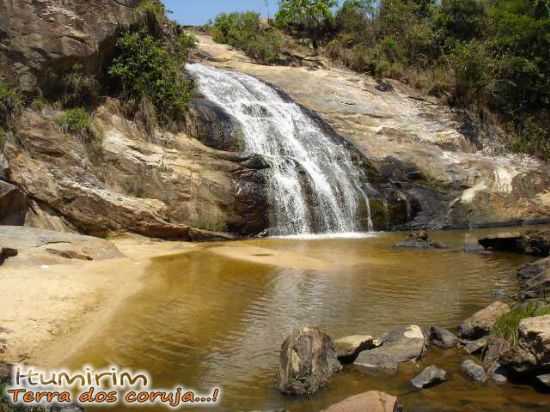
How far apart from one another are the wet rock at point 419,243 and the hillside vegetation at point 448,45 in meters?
12.5

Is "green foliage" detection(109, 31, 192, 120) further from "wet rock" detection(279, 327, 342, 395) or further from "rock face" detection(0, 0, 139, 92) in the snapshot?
"wet rock" detection(279, 327, 342, 395)

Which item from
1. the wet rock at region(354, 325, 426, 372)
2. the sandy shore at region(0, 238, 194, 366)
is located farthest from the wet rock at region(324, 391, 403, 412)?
the sandy shore at region(0, 238, 194, 366)

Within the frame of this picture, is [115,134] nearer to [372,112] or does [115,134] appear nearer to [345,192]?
[345,192]

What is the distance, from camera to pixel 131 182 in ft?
60.2

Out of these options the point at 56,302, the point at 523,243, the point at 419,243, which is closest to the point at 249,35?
the point at 419,243

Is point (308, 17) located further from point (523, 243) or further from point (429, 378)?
point (429, 378)

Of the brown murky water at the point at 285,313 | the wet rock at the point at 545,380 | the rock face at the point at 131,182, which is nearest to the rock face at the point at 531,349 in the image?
the wet rock at the point at 545,380

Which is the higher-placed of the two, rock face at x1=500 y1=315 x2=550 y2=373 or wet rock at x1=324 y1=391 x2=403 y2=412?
rock face at x1=500 y1=315 x2=550 y2=373

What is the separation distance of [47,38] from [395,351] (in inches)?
613

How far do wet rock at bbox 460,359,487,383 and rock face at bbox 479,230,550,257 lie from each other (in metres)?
8.54

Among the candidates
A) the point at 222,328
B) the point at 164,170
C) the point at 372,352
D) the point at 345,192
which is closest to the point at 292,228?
the point at 345,192

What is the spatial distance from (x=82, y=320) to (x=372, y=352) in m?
4.22

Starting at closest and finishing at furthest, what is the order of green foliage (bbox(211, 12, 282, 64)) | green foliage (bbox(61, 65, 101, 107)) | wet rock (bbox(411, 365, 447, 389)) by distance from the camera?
wet rock (bbox(411, 365, 447, 389))
green foliage (bbox(61, 65, 101, 107))
green foliage (bbox(211, 12, 282, 64))

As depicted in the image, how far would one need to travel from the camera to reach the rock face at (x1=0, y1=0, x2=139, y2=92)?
59.7 feet
